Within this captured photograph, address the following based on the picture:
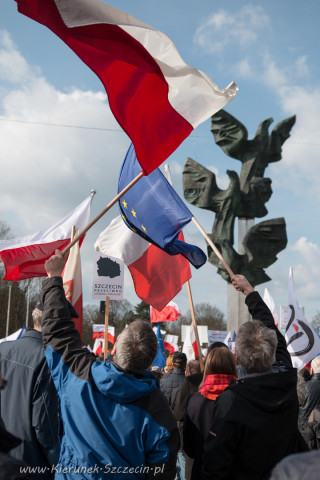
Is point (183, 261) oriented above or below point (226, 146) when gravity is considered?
below

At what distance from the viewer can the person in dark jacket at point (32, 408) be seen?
283 cm

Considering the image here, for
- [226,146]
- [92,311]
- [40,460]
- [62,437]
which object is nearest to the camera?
A: [62,437]

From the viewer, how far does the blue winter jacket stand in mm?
Answer: 2318

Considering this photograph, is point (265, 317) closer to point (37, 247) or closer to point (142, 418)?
point (142, 418)

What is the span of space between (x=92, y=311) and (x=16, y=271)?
52.7 metres

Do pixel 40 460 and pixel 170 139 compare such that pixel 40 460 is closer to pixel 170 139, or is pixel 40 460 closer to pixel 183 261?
pixel 170 139

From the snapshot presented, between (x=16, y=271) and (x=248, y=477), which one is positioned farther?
(x=16, y=271)

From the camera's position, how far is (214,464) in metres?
2.39

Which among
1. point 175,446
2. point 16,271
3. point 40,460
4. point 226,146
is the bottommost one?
point 40,460

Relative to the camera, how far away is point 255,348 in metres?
2.58

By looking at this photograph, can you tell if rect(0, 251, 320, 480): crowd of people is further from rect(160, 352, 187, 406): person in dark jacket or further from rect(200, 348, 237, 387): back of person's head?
rect(160, 352, 187, 406): person in dark jacket

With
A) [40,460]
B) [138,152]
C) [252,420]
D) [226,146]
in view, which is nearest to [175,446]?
[252,420]

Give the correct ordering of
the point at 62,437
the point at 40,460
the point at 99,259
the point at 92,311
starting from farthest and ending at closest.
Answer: the point at 92,311 < the point at 99,259 < the point at 40,460 < the point at 62,437

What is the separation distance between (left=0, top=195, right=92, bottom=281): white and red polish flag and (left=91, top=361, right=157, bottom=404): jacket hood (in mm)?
4379
